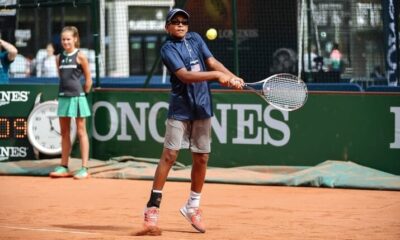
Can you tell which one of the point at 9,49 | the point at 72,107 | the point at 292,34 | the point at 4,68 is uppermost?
the point at 292,34

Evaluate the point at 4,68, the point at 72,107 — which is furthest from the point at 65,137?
the point at 4,68

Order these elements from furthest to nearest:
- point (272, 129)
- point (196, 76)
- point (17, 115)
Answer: point (17, 115)
point (272, 129)
point (196, 76)

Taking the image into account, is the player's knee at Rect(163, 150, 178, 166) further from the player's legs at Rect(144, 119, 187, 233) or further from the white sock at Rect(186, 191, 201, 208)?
the white sock at Rect(186, 191, 201, 208)

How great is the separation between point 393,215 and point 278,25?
6.43 m

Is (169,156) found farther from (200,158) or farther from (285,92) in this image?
(285,92)

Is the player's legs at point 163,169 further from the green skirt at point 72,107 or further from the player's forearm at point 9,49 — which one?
the player's forearm at point 9,49

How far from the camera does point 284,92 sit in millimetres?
9023

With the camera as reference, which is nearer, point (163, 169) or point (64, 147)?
point (163, 169)

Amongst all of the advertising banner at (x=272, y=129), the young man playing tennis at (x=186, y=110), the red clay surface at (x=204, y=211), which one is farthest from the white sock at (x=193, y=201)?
the advertising banner at (x=272, y=129)

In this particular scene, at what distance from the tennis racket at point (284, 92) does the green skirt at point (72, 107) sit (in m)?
4.74

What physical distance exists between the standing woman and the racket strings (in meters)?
4.76

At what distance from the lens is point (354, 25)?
15969 millimetres

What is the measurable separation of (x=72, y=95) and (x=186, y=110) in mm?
4669

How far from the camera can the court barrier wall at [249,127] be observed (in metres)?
12.6
